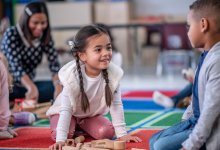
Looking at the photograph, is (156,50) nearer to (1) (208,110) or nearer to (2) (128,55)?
(2) (128,55)

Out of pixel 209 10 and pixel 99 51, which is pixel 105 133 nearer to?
pixel 99 51

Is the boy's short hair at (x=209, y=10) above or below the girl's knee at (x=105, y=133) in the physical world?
above

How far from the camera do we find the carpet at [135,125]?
8.34ft

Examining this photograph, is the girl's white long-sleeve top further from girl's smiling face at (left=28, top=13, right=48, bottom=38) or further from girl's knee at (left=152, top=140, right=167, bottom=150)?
girl's smiling face at (left=28, top=13, right=48, bottom=38)

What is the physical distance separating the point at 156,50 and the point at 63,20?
1.63 m

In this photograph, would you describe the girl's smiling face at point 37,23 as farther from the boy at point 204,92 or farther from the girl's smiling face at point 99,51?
the boy at point 204,92

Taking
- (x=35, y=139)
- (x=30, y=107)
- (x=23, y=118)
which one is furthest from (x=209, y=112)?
(x=30, y=107)

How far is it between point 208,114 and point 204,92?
0.11m

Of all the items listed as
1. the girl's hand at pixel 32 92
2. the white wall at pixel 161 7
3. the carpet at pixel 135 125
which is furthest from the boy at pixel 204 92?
the white wall at pixel 161 7

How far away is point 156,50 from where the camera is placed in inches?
338

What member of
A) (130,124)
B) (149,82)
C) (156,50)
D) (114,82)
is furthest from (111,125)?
(156,50)

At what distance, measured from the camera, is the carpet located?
100 inches

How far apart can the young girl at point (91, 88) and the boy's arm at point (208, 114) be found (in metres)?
0.67

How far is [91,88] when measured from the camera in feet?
8.43
